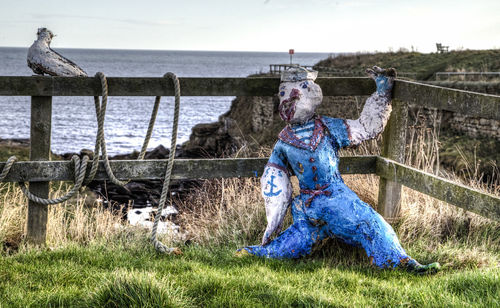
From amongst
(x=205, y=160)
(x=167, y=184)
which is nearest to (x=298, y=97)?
(x=205, y=160)

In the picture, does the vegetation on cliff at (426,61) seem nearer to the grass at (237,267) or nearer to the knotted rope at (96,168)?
the grass at (237,267)

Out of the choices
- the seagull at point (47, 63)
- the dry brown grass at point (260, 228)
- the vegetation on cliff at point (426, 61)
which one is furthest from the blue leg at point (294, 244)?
the vegetation on cliff at point (426, 61)

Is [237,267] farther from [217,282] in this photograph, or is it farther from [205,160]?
[205,160]

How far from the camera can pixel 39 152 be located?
184 inches

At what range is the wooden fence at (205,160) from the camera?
4.50 meters

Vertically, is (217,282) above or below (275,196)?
below

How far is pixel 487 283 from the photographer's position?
3439 mm

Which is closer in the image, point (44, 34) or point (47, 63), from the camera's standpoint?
point (47, 63)

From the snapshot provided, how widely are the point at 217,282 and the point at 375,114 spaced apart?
72.2 inches

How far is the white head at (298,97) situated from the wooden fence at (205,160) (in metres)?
0.47

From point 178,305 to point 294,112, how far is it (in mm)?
1767

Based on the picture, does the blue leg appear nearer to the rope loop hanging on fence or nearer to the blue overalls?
the blue overalls

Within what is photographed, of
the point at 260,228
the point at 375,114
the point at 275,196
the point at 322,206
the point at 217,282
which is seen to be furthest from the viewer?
the point at 260,228

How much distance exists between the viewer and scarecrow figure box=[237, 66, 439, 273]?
4.14 m
